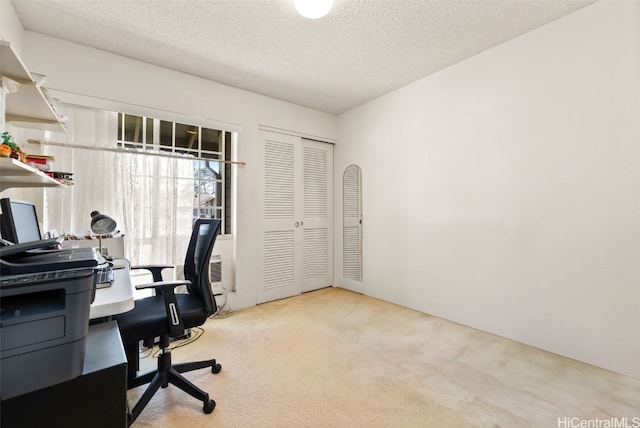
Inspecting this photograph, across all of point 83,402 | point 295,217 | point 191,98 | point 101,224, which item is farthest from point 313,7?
point 295,217

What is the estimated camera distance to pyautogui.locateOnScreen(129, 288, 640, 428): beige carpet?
5.17 ft

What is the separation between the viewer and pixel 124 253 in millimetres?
2549

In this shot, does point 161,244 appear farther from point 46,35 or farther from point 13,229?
point 46,35

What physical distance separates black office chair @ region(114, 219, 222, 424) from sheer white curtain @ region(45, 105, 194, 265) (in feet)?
2.75

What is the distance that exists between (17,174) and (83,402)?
130cm

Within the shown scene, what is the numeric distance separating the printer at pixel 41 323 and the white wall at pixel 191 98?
2.03 m

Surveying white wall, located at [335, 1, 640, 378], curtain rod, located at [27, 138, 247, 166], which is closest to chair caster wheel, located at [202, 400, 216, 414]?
curtain rod, located at [27, 138, 247, 166]

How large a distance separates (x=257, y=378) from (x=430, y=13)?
2860 millimetres

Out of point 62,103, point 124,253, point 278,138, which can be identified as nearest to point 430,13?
point 278,138

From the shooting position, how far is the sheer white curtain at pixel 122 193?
237 centimetres

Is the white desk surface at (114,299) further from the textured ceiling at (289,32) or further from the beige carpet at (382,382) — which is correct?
the textured ceiling at (289,32)

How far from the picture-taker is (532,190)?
7.77 ft

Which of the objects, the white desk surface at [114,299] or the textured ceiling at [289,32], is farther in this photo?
the textured ceiling at [289,32]

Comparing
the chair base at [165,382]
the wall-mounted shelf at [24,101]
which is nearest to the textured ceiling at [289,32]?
the wall-mounted shelf at [24,101]
